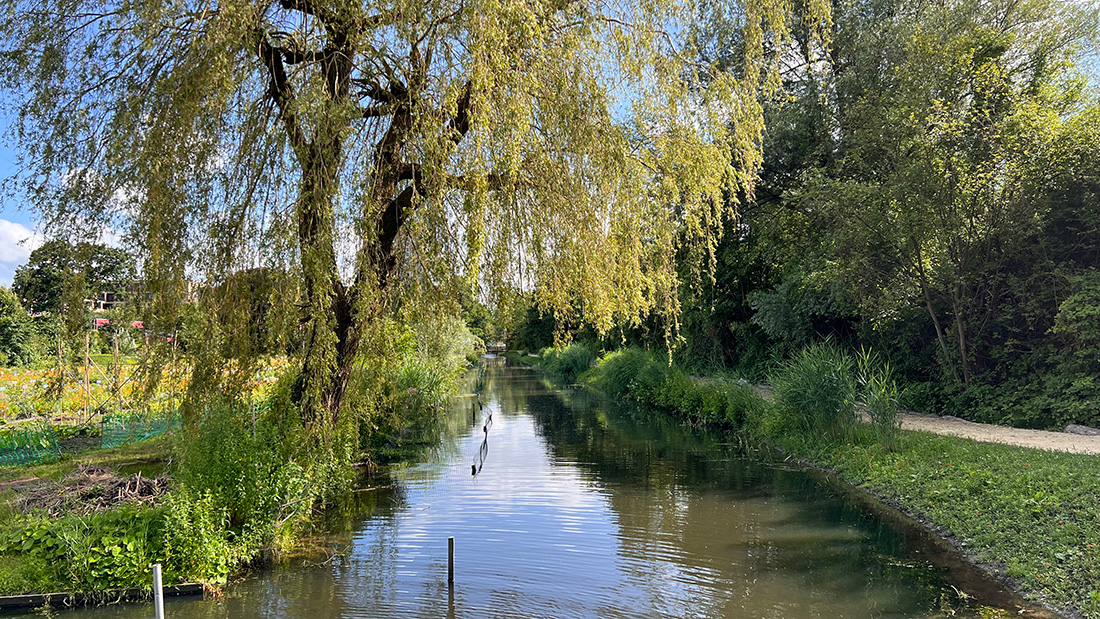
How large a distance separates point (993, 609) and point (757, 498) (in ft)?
15.3

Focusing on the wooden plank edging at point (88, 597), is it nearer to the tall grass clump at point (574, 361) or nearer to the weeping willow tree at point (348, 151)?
the weeping willow tree at point (348, 151)

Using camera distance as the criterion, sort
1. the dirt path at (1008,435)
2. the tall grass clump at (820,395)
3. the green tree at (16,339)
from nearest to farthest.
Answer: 1. the dirt path at (1008,435)
2. the tall grass clump at (820,395)
3. the green tree at (16,339)

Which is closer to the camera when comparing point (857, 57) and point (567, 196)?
point (567, 196)

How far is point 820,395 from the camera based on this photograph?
544 inches

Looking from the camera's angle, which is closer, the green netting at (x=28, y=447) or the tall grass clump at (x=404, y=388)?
the tall grass clump at (x=404, y=388)

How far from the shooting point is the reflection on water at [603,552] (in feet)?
22.2

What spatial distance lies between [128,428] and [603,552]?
9269 millimetres

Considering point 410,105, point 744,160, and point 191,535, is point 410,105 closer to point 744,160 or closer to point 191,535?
point 744,160

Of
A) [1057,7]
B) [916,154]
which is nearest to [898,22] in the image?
[1057,7]

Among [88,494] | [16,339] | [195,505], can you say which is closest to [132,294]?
[195,505]

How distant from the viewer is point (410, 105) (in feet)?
22.2

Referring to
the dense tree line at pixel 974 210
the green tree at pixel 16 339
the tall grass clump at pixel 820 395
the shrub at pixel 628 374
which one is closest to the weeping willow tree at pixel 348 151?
the dense tree line at pixel 974 210

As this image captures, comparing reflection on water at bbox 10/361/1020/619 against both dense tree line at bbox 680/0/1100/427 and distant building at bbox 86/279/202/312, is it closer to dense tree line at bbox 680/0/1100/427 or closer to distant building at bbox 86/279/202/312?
distant building at bbox 86/279/202/312

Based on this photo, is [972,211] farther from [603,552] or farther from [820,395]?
[603,552]
